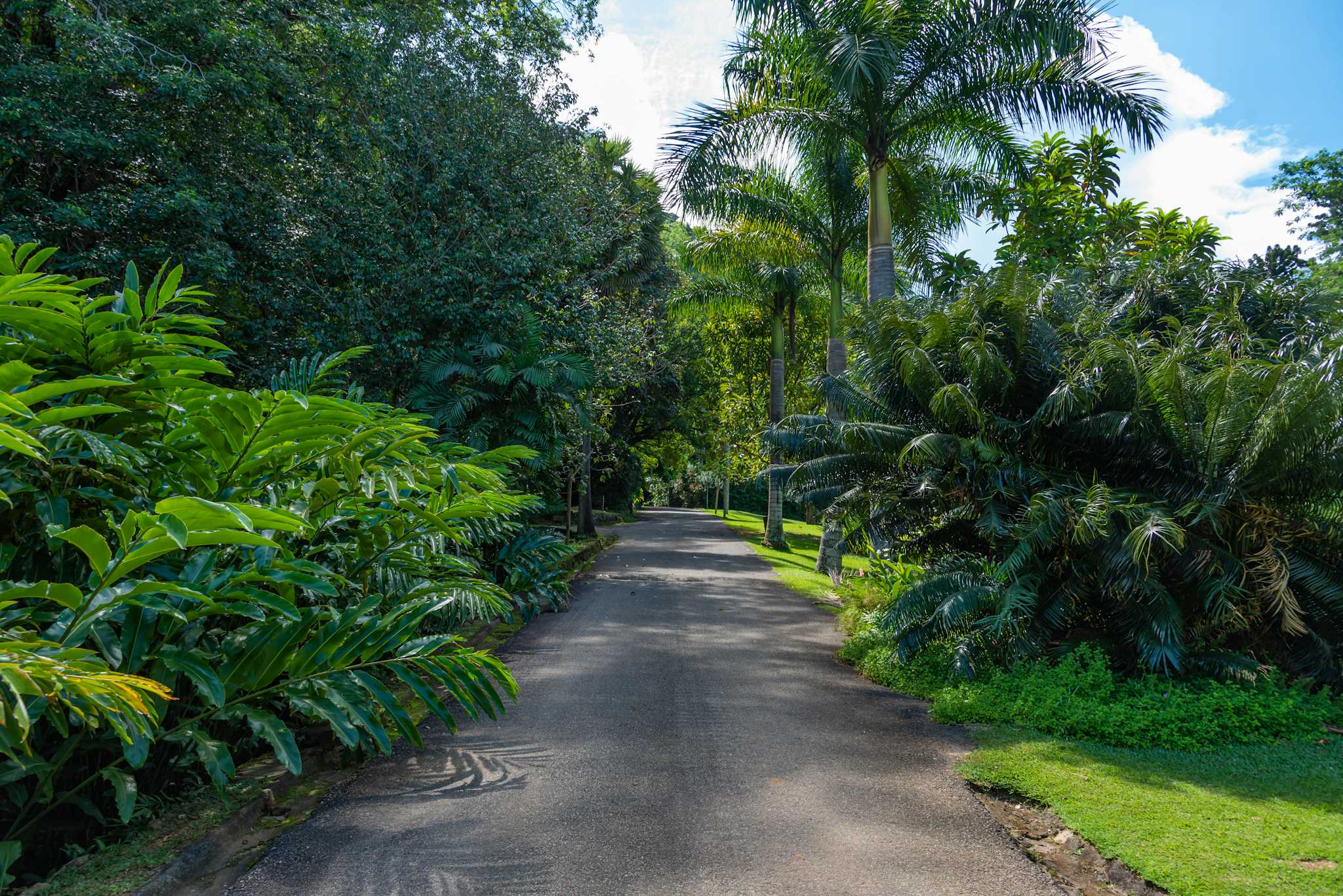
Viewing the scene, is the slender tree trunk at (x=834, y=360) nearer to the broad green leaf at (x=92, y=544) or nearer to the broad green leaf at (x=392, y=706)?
the broad green leaf at (x=392, y=706)

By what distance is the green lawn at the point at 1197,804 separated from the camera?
146 inches

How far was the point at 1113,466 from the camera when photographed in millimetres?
7426

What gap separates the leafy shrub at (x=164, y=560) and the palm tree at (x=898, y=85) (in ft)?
28.1

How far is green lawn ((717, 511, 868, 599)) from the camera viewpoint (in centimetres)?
1442

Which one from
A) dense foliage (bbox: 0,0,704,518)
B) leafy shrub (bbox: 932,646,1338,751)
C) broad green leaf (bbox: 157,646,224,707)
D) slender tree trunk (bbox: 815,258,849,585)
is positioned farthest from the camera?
slender tree trunk (bbox: 815,258,849,585)

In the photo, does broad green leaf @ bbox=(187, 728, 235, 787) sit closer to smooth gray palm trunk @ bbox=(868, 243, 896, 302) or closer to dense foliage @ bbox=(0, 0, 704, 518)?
dense foliage @ bbox=(0, 0, 704, 518)

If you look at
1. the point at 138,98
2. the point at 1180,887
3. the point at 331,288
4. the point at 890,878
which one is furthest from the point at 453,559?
the point at 138,98

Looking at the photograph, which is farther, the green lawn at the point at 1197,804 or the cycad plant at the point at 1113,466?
the cycad plant at the point at 1113,466

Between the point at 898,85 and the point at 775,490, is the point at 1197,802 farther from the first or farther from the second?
the point at 775,490

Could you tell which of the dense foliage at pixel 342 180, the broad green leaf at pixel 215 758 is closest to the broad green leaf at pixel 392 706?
the broad green leaf at pixel 215 758

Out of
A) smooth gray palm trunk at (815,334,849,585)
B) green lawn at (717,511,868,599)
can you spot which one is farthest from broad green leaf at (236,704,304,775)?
smooth gray palm trunk at (815,334,849,585)

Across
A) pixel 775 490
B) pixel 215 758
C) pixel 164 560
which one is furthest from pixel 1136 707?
pixel 775 490

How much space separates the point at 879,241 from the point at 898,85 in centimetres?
222

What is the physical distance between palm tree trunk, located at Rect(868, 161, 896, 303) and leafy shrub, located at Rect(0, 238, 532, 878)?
8359mm
